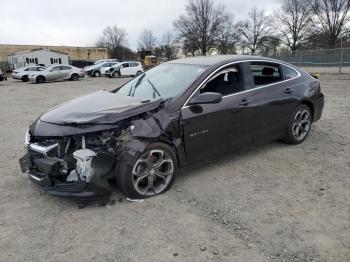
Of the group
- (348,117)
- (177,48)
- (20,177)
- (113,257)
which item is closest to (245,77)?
(113,257)

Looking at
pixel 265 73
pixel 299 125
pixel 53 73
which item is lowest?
pixel 299 125

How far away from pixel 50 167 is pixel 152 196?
1201 mm

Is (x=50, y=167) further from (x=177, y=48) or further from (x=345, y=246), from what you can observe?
(x=177, y=48)

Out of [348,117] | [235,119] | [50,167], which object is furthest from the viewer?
[348,117]

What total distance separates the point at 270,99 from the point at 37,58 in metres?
54.1

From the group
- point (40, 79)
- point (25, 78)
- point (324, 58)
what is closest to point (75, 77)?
point (40, 79)

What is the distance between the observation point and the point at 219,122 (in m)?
4.52

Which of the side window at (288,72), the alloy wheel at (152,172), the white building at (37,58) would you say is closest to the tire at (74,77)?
the side window at (288,72)

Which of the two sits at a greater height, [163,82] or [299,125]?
[163,82]

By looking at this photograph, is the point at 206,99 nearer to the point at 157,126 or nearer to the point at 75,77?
the point at 157,126

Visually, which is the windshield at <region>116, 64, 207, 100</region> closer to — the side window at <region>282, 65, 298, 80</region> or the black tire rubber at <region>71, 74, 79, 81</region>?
the side window at <region>282, 65, 298, 80</region>

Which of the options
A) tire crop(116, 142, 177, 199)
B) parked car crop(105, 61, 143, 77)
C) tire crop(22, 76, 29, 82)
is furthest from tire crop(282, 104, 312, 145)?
tire crop(22, 76, 29, 82)

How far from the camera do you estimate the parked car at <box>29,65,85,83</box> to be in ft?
85.5

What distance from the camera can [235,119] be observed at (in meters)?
4.70
